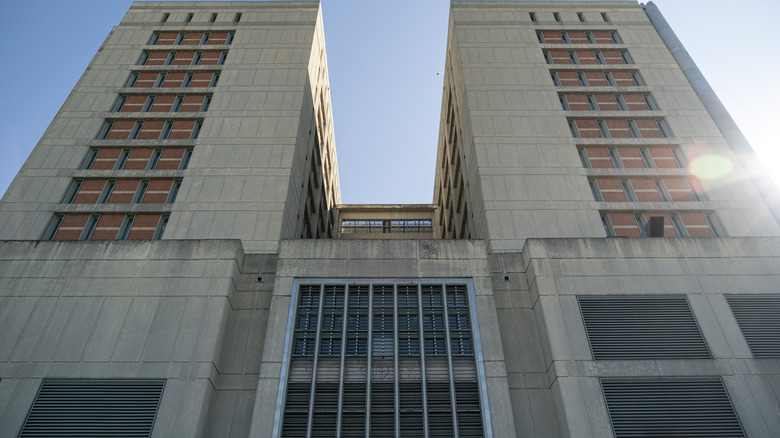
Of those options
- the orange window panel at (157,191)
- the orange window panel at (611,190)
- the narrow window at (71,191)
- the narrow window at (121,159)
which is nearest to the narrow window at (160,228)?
the orange window panel at (157,191)

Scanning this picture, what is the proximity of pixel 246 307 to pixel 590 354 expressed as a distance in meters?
15.2

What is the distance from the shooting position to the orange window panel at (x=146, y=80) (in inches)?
1407

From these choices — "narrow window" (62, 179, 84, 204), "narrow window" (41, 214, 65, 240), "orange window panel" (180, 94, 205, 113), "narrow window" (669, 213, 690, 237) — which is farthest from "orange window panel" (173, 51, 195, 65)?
"narrow window" (669, 213, 690, 237)

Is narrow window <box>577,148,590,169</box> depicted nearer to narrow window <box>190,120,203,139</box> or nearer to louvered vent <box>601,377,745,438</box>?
louvered vent <box>601,377,745,438</box>

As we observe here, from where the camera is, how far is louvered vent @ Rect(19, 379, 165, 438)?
18.0 m

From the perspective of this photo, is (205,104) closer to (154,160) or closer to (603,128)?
(154,160)

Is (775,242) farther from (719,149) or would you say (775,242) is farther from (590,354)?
(590,354)

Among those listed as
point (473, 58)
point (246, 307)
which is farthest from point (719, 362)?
point (473, 58)

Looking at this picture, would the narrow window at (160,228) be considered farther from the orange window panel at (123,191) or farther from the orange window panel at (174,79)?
the orange window panel at (174,79)

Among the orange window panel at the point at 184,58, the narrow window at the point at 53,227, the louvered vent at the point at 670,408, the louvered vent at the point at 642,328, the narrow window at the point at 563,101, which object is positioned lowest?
the louvered vent at the point at 670,408

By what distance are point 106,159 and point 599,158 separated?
103 ft

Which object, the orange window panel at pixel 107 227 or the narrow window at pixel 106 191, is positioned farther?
the narrow window at pixel 106 191

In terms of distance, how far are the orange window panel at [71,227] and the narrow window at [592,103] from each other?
33432 mm

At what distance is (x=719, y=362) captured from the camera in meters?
19.5
